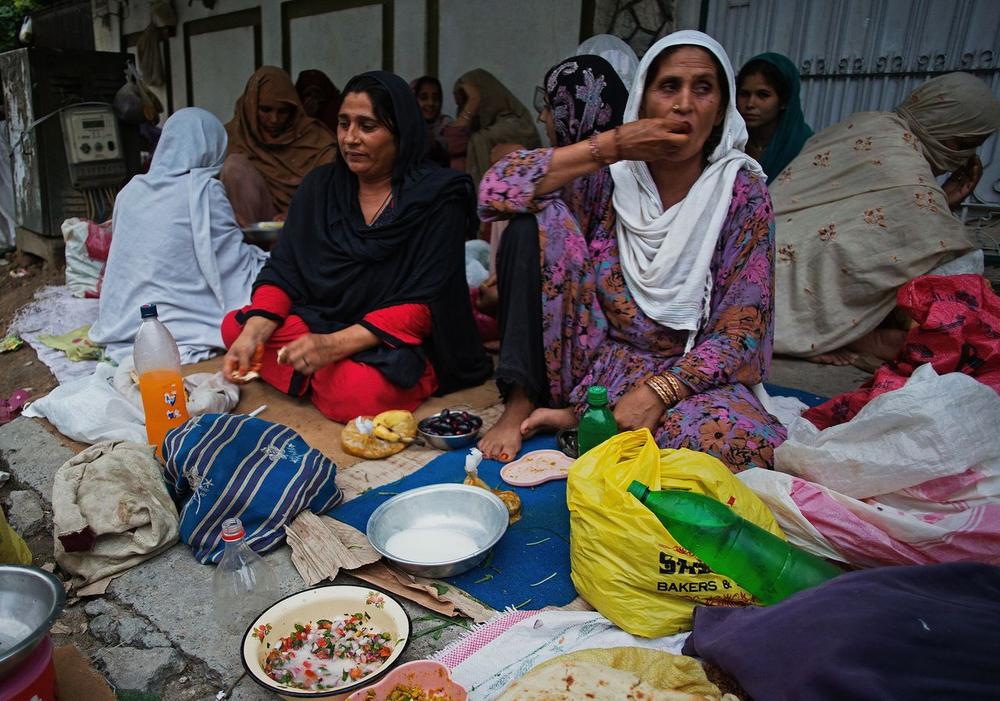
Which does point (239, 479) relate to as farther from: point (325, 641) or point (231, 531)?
point (325, 641)

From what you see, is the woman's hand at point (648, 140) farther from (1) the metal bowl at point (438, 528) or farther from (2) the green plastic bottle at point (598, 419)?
(1) the metal bowl at point (438, 528)

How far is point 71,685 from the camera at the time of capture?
144 centimetres

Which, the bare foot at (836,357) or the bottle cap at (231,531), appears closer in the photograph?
the bottle cap at (231,531)

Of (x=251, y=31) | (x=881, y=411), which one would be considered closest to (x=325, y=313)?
(x=881, y=411)

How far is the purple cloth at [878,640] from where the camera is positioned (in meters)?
1.10

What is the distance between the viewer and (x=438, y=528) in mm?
2023

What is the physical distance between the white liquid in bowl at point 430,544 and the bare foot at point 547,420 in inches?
25.5

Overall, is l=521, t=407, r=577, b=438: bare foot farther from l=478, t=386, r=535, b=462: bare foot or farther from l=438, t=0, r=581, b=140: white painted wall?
l=438, t=0, r=581, b=140: white painted wall

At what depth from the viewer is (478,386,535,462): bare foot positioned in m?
2.48

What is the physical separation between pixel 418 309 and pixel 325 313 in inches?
17.7

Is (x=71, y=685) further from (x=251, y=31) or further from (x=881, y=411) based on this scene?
(x=251, y=31)

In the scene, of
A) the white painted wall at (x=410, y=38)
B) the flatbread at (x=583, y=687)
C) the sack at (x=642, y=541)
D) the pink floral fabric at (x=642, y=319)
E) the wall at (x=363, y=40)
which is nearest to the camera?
the flatbread at (x=583, y=687)

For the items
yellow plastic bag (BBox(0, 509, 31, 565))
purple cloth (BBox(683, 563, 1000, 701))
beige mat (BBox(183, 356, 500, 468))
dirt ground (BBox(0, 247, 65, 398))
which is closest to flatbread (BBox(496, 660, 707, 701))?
purple cloth (BBox(683, 563, 1000, 701))

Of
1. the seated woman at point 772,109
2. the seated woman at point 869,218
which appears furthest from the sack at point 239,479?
the seated woman at point 772,109
